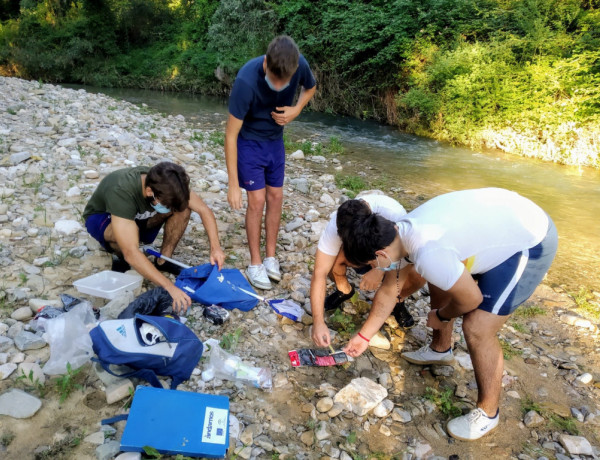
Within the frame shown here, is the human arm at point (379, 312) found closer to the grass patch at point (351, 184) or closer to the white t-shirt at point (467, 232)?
the white t-shirt at point (467, 232)

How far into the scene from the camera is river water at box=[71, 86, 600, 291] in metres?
4.88

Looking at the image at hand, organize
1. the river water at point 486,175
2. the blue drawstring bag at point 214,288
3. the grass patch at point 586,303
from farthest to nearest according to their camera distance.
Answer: the river water at point 486,175 < the grass patch at point 586,303 < the blue drawstring bag at point 214,288

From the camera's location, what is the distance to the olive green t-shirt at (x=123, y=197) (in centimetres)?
264

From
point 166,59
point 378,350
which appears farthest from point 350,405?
point 166,59

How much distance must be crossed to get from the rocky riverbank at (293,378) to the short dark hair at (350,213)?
2.96ft

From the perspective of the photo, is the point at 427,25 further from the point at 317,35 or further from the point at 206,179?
the point at 206,179

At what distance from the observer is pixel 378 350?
8.89 feet

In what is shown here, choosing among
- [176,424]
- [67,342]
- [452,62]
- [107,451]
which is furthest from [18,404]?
[452,62]

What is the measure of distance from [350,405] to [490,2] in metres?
12.9

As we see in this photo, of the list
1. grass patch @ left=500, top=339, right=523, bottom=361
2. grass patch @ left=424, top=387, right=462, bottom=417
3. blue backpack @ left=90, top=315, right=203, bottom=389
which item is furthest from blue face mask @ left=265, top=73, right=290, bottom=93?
grass patch @ left=500, top=339, right=523, bottom=361

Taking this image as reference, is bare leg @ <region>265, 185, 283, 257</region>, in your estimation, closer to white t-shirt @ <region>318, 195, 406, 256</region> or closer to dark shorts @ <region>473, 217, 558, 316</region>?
white t-shirt @ <region>318, 195, 406, 256</region>

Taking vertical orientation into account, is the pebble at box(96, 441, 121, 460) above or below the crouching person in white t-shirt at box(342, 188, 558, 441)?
below

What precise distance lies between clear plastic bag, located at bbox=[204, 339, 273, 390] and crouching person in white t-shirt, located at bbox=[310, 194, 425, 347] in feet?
1.24

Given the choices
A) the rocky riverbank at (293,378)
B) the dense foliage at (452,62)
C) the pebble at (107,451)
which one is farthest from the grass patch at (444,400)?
the dense foliage at (452,62)
